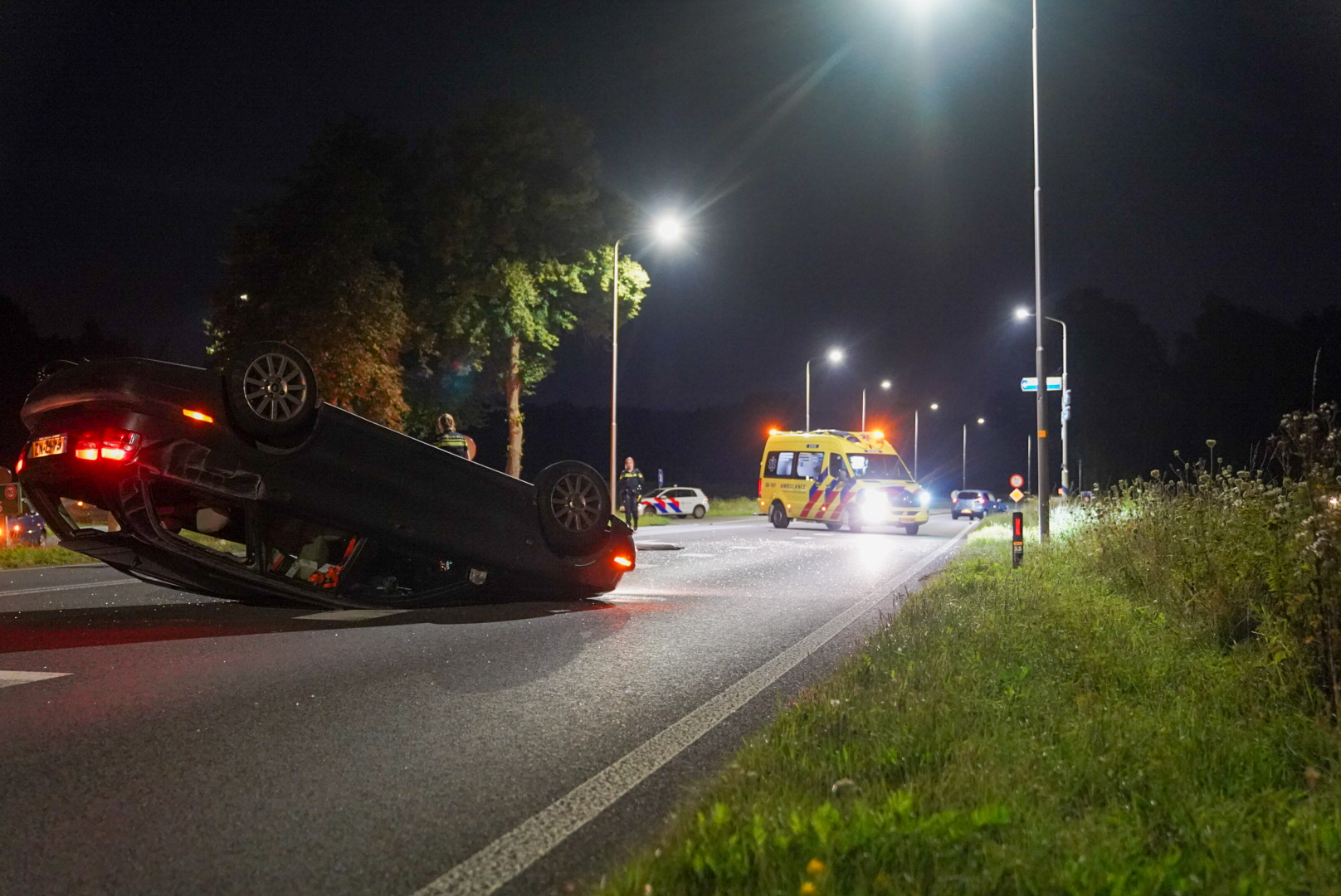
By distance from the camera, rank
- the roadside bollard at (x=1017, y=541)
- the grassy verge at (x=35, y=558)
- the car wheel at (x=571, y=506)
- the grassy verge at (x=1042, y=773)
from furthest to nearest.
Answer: the grassy verge at (x=35, y=558)
the roadside bollard at (x=1017, y=541)
the car wheel at (x=571, y=506)
the grassy verge at (x=1042, y=773)

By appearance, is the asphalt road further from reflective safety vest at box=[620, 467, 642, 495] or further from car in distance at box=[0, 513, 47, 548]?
reflective safety vest at box=[620, 467, 642, 495]

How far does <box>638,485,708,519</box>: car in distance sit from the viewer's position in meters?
44.4

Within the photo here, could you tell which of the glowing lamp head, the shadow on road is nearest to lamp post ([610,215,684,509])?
the glowing lamp head

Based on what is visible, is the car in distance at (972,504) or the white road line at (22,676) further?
the car in distance at (972,504)

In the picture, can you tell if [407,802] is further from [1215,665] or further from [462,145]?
[462,145]

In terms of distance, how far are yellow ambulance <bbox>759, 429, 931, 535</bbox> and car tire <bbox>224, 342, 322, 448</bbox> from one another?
2344 centimetres

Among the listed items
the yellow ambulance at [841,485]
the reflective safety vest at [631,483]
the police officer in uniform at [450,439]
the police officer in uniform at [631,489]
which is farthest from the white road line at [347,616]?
the yellow ambulance at [841,485]

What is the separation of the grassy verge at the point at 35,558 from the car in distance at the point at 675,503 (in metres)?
28.5

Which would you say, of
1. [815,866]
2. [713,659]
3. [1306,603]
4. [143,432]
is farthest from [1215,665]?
[143,432]

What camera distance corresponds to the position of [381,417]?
3194 cm

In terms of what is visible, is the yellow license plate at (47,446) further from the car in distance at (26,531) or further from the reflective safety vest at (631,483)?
the reflective safety vest at (631,483)

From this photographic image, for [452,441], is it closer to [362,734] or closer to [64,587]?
[64,587]

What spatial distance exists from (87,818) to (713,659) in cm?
441

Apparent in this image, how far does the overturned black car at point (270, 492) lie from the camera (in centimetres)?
750
